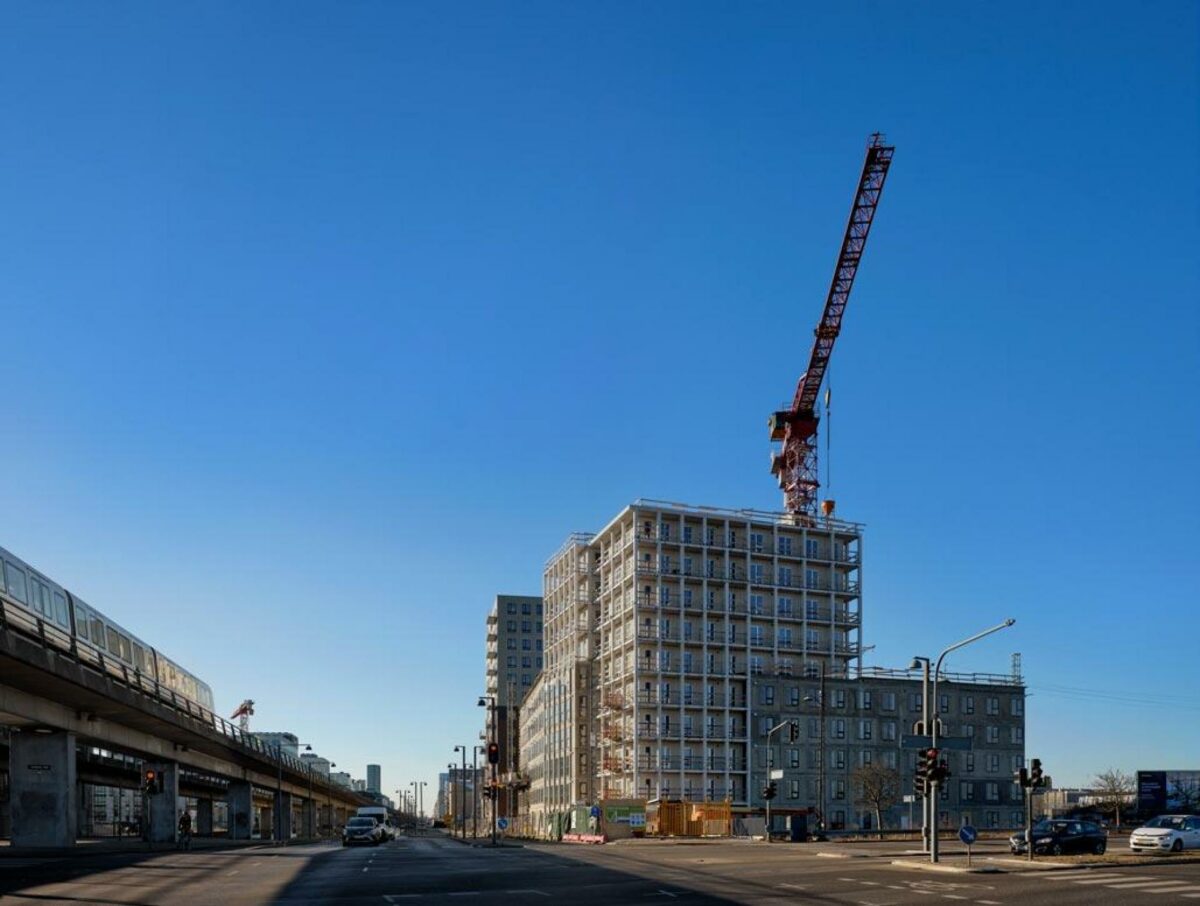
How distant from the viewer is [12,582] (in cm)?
4241

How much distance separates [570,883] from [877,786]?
71735 millimetres

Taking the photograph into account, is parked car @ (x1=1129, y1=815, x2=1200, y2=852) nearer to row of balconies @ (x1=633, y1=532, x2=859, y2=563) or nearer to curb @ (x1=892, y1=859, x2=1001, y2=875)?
curb @ (x1=892, y1=859, x2=1001, y2=875)

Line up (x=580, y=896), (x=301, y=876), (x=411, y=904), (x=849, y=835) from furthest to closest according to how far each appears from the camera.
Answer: (x=849, y=835) → (x=301, y=876) → (x=580, y=896) → (x=411, y=904)

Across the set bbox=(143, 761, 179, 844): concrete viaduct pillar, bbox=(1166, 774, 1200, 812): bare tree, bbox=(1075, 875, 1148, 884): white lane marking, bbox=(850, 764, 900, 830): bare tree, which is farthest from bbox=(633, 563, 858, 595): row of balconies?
bbox=(1075, 875, 1148, 884): white lane marking

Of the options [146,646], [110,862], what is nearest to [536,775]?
[146,646]

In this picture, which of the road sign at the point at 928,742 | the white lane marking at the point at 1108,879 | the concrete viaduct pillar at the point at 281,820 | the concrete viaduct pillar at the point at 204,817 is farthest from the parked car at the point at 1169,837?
the concrete viaduct pillar at the point at 204,817

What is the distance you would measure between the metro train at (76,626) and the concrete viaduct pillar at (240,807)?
22.6m

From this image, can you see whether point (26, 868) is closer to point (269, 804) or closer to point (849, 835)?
point (849, 835)

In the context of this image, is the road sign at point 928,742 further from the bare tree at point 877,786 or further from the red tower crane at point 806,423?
the red tower crane at point 806,423

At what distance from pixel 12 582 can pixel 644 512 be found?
80725mm

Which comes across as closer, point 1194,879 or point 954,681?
point 1194,879

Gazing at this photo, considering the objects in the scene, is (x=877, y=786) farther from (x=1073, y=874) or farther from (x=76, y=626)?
(x=76, y=626)

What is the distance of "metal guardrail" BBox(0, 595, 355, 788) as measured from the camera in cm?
3894

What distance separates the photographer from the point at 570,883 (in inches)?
1288
